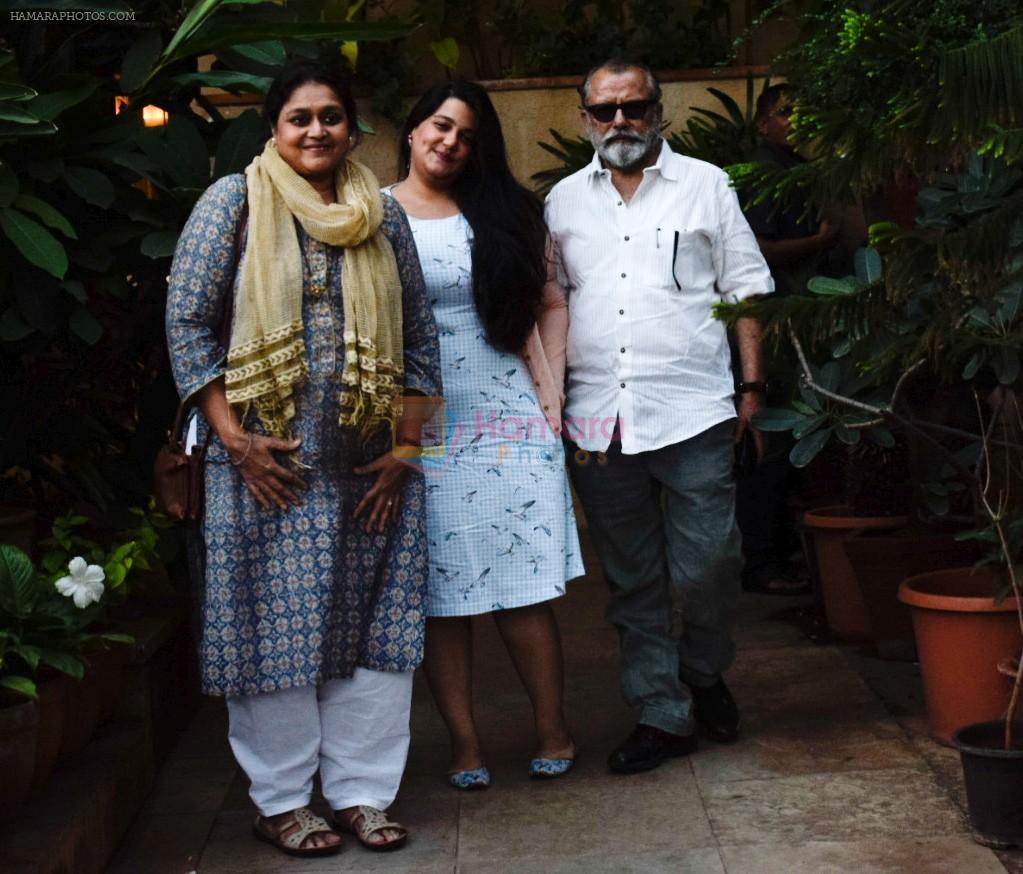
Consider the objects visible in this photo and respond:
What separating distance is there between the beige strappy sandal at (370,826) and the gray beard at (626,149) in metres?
1.74

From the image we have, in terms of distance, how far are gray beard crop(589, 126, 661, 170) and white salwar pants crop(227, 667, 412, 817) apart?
1415 millimetres

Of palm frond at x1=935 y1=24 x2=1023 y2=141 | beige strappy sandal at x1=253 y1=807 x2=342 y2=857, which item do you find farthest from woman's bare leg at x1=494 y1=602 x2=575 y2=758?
palm frond at x1=935 y1=24 x2=1023 y2=141

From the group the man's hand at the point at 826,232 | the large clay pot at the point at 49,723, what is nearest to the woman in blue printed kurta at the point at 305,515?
the large clay pot at the point at 49,723

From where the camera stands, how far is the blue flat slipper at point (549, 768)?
4406mm

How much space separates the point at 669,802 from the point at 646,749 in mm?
277

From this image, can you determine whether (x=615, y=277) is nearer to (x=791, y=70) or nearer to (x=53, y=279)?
(x=791, y=70)

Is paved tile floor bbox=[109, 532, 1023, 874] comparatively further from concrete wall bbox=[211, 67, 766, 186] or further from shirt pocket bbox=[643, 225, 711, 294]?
concrete wall bbox=[211, 67, 766, 186]

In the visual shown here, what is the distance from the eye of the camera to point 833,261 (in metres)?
6.40

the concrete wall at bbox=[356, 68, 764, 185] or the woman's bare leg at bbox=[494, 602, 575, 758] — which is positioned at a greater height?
the concrete wall at bbox=[356, 68, 764, 185]

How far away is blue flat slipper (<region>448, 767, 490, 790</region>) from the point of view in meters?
4.38

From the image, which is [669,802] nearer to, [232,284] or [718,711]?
[718,711]

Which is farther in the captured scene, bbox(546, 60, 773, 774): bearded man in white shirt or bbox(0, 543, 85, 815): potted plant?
bbox(546, 60, 773, 774): bearded man in white shirt

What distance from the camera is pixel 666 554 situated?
4.60 meters

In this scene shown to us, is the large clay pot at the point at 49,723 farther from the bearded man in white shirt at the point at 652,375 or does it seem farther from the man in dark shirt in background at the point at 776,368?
the man in dark shirt in background at the point at 776,368
